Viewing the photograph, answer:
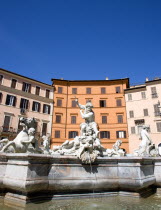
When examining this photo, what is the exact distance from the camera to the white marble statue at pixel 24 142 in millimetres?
5652

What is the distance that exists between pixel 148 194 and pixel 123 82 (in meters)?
34.2

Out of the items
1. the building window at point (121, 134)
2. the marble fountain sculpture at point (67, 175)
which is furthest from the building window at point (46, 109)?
the marble fountain sculpture at point (67, 175)

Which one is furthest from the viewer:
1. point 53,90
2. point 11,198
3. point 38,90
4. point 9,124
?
point 53,90

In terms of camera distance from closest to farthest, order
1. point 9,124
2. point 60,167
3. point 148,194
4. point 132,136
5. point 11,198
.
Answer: point 11,198, point 60,167, point 148,194, point 9,124, point 132,136

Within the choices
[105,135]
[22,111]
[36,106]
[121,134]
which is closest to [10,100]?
[22,111]

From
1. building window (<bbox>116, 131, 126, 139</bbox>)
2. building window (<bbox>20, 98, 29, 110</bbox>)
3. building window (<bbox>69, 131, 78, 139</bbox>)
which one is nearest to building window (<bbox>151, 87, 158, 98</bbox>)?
building window (<bbox>116, 131, 126, 139</bbox>)

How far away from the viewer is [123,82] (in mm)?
37656

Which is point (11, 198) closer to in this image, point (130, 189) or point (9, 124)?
point (130, 189)

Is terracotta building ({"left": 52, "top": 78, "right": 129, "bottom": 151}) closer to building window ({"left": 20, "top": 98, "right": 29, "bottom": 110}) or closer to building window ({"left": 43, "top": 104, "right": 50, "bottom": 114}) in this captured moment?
building window ({"left": 43, "top": 104, "right": 50, "bottom": 114})

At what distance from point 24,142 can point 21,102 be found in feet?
92.1

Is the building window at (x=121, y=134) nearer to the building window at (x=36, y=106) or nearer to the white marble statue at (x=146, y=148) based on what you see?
the building window at (x=36, y=106)

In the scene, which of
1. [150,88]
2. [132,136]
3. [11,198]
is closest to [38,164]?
[11,198]

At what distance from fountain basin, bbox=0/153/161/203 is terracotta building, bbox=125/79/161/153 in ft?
90.8

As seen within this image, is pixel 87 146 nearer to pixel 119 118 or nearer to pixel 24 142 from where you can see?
pixel 24 142
